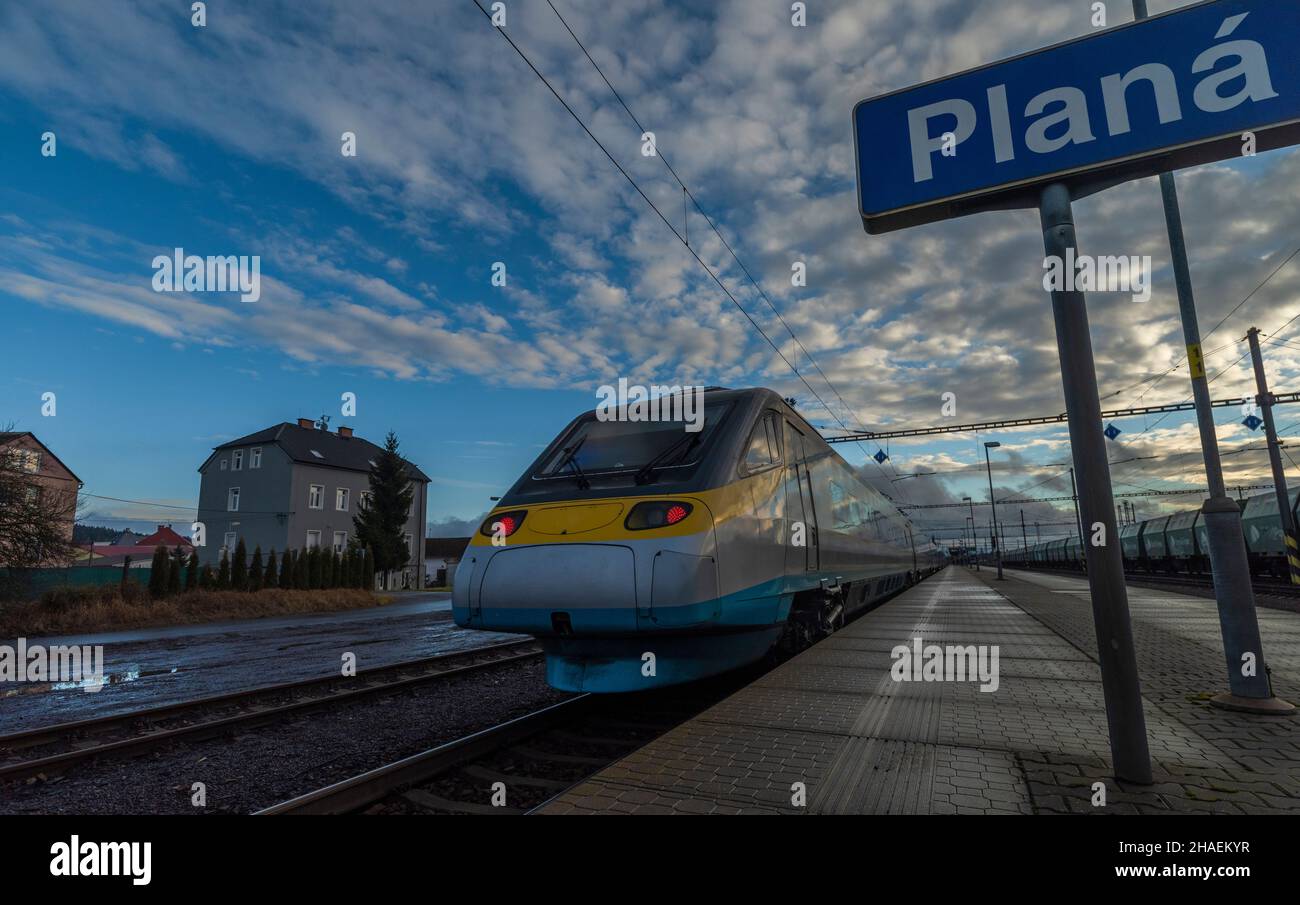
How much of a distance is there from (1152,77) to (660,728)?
18.2ft

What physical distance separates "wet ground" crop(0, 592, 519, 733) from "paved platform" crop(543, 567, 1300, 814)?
700 cm

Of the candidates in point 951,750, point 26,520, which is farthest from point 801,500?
point 26,520

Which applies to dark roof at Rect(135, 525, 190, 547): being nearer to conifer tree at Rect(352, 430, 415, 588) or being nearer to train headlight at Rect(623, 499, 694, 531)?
conifer tree at Rect(352, 430, 415, 588)

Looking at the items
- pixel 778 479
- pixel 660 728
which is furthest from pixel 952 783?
pixel 778 479

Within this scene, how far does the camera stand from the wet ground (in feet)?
26.2

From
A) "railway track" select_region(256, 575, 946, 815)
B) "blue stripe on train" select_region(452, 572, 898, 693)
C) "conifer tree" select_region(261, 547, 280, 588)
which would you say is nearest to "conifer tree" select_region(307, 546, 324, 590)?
"conifer tree" select_region(261, 547, 280, 588)

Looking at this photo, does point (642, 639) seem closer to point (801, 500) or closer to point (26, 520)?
point (801, 500)

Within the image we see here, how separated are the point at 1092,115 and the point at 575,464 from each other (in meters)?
4.52

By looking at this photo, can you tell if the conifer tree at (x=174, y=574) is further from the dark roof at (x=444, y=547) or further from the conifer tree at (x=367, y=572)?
the dark roof at (x=444, y=547)

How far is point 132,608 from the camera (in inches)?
727

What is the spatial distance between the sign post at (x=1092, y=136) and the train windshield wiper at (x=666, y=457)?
85.9 inches

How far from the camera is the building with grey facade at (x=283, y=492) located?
40.0m
